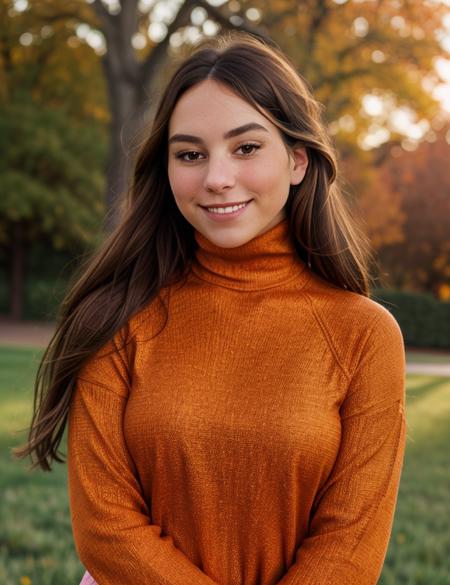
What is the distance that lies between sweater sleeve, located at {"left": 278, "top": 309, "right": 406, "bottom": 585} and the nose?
0.55m

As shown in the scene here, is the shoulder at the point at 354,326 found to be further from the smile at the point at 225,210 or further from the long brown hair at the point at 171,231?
the smile at the point at 225,210

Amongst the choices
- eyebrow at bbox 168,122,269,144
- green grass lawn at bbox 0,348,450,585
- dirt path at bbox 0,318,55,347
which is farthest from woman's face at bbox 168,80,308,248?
dirt path at bbox 0,318,55,347

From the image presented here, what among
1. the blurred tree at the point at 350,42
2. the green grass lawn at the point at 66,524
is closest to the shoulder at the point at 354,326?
the green grass lawn at the point at 66,524

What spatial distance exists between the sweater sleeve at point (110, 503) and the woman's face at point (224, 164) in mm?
490

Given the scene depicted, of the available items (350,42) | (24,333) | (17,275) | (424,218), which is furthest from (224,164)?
(424,218)

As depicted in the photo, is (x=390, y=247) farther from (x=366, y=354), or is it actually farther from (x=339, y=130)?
(x=366, y=354)

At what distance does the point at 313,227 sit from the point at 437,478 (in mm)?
4983

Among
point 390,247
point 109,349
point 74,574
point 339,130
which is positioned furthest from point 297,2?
point 109,349

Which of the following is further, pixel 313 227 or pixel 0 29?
pixel 0 29

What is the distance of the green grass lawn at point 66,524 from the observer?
4.29m

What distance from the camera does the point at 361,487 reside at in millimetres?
2053

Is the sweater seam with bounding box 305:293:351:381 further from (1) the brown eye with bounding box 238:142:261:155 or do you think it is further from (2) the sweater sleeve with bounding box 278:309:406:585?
(1) the brown eye with bounding box 238:142:261:155

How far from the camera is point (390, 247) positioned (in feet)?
106

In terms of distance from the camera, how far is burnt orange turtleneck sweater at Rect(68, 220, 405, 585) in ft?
6.74
